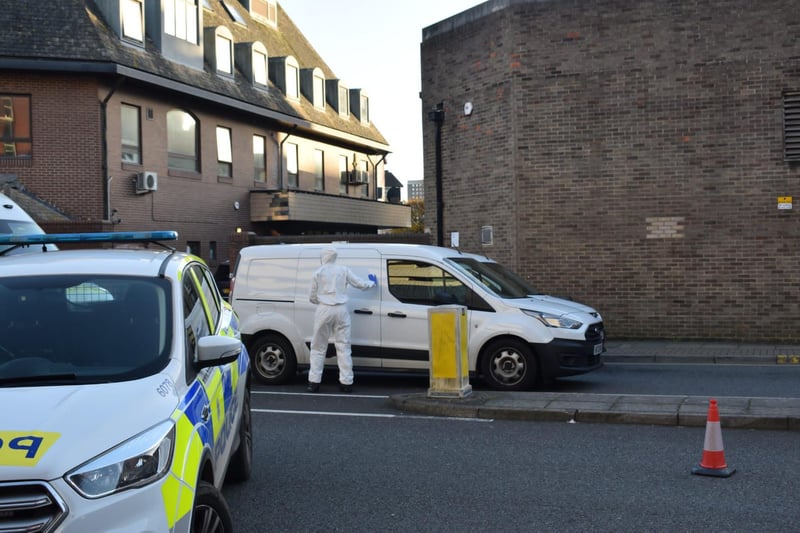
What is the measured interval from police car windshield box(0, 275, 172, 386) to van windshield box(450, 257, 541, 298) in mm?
7458

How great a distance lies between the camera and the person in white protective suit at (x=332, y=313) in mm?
11633

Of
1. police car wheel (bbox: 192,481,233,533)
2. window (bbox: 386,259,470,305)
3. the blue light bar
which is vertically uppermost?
the blue light bar

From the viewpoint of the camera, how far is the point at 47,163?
23.3 metres

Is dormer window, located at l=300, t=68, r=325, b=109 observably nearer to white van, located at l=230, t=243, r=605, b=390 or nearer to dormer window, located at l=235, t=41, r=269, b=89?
dormer window, located at l=235, t=41, r=269, b=89

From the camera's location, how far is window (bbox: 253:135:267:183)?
31.5 metres

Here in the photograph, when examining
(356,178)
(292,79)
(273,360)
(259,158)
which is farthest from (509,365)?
(356,178)

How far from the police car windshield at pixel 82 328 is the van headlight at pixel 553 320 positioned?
7130 millimetres

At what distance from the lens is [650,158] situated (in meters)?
18.2

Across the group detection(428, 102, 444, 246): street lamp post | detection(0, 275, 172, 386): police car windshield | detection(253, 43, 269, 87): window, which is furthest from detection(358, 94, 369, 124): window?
detection(0, 275, 172, 386): police car windshield

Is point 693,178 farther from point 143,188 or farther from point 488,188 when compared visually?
point 143,188

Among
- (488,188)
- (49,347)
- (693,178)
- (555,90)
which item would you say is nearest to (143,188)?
(488,188)

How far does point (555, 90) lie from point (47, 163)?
12.8 meters

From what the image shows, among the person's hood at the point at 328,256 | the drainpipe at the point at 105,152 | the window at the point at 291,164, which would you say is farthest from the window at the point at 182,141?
the person's hood at the point at 328,256

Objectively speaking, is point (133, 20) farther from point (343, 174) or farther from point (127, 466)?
point (127, 466)
